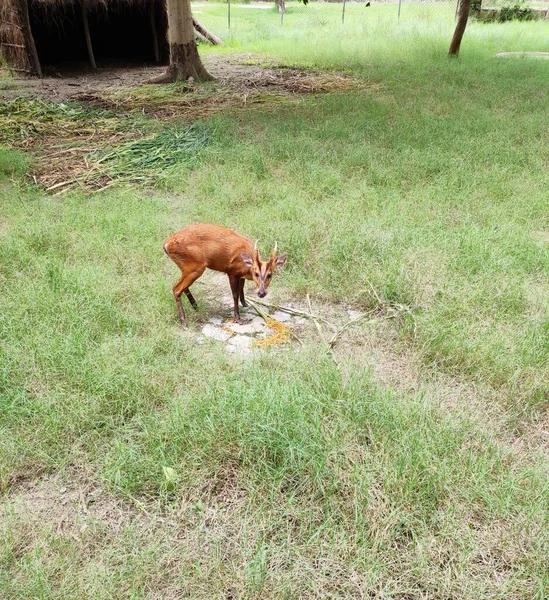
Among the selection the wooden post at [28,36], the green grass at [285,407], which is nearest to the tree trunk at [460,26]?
the green grass at [285,407]

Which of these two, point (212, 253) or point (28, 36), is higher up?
point (28, 36)

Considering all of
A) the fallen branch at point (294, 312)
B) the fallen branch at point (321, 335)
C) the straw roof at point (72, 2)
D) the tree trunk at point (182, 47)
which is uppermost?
the straw roof at point (72, 2)

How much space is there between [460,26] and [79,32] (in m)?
9.90

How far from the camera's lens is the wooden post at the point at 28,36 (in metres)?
10.9

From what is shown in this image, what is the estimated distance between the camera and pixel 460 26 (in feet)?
36.9

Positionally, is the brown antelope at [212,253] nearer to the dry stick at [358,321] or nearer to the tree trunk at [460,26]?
the dry stick at [358,321]

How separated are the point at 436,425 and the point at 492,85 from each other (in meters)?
9.17

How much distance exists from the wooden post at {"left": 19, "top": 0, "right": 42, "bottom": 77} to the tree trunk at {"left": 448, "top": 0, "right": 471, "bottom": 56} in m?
9.36

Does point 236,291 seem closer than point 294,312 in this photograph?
Yes

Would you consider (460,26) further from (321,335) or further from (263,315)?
(321,335)

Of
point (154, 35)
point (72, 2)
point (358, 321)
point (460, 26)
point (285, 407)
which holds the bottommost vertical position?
point (358, 321)

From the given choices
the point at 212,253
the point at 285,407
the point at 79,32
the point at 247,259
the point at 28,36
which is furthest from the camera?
the point at 79,32

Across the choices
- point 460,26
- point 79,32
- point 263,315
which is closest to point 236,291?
point 263,315

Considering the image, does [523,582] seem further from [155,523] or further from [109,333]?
[109,333]
